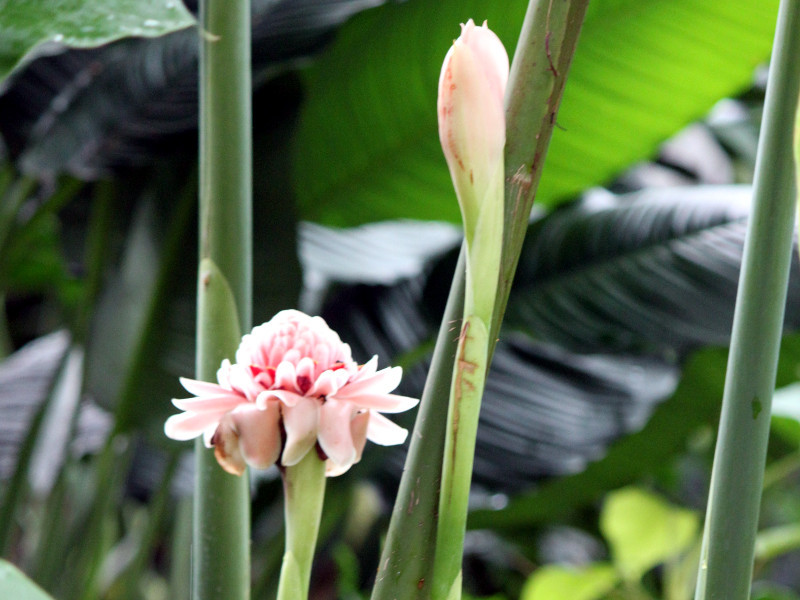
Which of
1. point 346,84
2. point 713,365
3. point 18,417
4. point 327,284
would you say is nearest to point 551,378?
point 713,365

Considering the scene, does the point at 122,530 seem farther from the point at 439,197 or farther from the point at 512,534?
the point at 439,197

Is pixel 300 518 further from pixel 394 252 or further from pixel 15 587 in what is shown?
pixel 394 252

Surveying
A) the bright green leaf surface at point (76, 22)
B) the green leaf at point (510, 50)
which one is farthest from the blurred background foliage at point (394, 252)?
the bright green leaf surface at point (76, 22)

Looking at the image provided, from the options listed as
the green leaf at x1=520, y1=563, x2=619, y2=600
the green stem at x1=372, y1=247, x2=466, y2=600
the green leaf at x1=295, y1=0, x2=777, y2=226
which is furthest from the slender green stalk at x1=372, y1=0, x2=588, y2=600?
the green leaf at x1=520, y1=563, x2=619, y2=600

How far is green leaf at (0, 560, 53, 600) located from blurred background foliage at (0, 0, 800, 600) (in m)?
0.40

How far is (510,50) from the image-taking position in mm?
468

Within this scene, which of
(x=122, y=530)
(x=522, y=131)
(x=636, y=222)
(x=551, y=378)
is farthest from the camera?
(x=122, y=530)

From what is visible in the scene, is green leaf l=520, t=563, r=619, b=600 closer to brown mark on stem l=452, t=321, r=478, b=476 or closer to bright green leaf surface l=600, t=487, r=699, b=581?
bright green leaf surface l=600, t=487, r=699, b=581

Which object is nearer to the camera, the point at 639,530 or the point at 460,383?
the point at 460,383

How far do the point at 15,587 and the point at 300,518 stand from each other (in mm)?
81

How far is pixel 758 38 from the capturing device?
1.72 ft

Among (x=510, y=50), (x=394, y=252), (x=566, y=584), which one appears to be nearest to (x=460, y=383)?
(x=510, y=50)

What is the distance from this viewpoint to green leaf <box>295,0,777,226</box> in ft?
1.72

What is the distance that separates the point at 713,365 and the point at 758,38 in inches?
12.2
